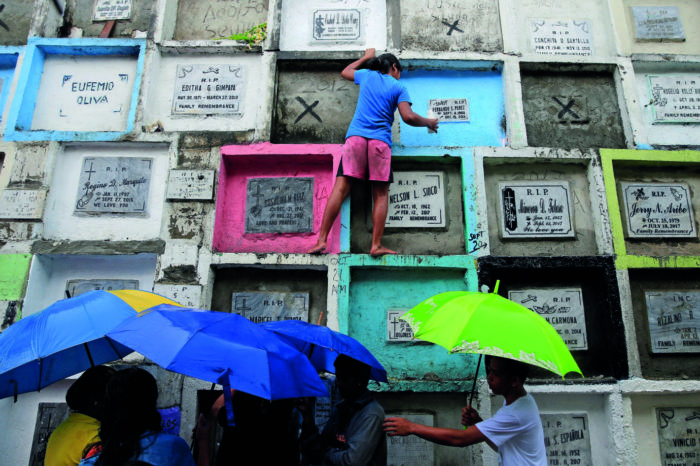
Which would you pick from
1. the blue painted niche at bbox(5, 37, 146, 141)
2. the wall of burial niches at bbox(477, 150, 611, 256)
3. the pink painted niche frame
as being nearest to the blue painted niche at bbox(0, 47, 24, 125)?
the blue painted niche at bbox(5, 37, 146, 141)

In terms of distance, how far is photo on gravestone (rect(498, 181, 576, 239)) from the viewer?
4.64m

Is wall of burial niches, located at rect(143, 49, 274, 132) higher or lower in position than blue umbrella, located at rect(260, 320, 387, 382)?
higher

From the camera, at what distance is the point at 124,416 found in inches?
83.3

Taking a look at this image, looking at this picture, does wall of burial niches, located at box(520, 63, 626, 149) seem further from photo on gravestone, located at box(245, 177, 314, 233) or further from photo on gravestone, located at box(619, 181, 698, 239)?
photo on gravestone, located at box(245, 177, 314, 233)

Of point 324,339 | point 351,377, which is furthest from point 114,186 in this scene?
point 351,377

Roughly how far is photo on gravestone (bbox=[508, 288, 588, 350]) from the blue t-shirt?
1879 millimetres

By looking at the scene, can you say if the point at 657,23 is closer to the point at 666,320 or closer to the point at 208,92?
the point at 666,320

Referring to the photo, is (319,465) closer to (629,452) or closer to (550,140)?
(629,452)

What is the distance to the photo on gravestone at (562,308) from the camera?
437 cm

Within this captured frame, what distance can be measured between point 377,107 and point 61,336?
122 inches

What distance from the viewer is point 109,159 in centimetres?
482

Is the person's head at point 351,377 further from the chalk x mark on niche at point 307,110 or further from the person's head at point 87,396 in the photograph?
the chalk x mark on niche at point 307,110

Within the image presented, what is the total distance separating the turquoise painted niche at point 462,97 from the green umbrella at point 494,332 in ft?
8.45

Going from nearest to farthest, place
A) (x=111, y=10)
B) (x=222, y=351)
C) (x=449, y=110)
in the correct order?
(x=222, y=351) → (x=449, y=110) → (x=111, y=10)
